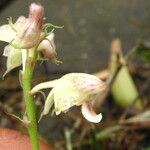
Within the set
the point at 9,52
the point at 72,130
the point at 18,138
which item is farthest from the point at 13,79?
the point at 9,52

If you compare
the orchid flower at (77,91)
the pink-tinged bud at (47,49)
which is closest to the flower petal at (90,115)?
the orchid flower at (77,91)

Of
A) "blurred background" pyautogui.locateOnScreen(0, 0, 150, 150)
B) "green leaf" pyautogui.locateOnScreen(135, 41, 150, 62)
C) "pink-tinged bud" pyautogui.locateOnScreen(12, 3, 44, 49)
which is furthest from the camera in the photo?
"blurred background" pyautogui.locateOnScreen(0, 0, 150, 150)

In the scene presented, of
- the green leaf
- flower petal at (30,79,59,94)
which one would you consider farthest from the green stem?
the green leaf

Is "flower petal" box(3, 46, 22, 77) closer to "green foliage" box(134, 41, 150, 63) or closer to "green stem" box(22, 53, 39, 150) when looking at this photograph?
"green stem" box(22, 53, 39, 150)

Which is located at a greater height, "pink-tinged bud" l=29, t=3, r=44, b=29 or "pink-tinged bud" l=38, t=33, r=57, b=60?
"pink-tinged bud" l=29, t=3, r=44, b=29

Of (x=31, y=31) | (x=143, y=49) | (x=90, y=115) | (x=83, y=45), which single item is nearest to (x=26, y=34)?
(x=31, y=31)

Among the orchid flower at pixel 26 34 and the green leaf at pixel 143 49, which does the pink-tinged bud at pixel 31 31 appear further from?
the green leaf at pixel 143 49

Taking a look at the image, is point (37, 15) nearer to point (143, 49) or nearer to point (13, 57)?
point (13, 57)

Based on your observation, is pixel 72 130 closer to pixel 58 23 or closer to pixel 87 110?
pixel 58 23
